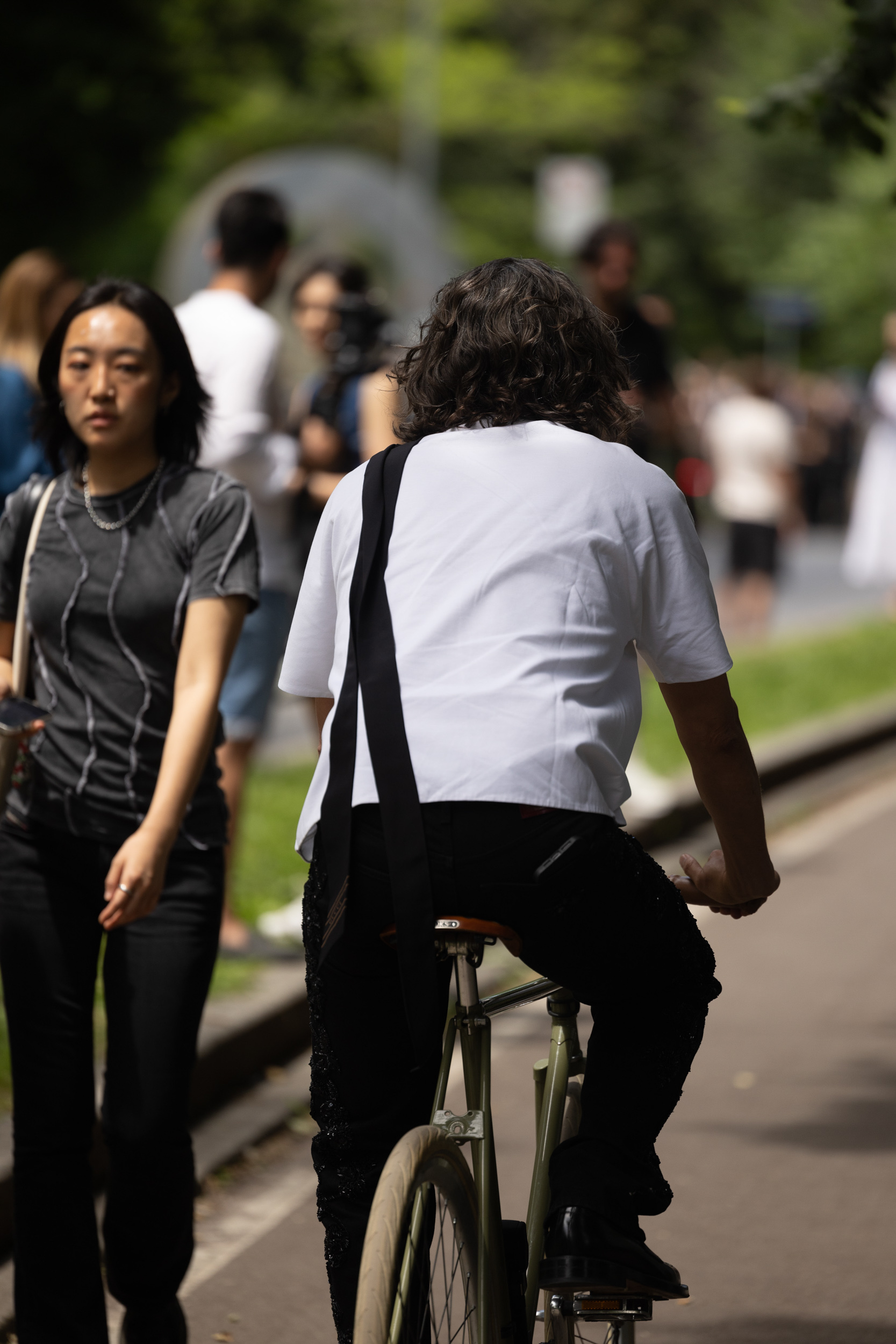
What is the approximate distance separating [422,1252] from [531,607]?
812mm

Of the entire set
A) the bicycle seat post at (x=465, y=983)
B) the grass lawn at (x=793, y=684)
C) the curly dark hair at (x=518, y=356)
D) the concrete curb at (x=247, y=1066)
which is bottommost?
the concrete curb at (x=247, y=1066)

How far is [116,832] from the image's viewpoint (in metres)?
3.42

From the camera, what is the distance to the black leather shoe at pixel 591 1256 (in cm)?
264

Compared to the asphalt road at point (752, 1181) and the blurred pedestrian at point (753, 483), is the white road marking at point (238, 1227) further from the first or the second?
the blurred pedestrian at point (753, 483)

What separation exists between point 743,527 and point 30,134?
1344cm

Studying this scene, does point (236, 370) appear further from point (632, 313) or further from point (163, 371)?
point (632, 313)

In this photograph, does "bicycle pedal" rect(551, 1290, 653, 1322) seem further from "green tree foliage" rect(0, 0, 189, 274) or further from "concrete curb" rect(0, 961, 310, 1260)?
"green tree foliage" rect(0, 0, 189, 274)

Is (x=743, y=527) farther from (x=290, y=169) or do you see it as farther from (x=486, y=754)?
(x=486, y=754)

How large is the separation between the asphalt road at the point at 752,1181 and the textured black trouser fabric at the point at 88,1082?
0.65 meters

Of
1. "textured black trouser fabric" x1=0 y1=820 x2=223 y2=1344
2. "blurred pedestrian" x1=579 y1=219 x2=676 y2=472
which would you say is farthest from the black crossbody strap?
"blurred pedestrian" x1=579 y1=219 x2=676 y2=472

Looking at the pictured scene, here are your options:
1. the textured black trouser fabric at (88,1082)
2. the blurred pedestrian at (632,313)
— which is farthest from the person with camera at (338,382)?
the textured black trouser fabric at (88,1082)

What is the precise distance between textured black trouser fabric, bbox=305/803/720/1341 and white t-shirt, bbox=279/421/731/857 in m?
0.06

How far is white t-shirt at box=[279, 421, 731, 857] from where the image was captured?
8.43 ft

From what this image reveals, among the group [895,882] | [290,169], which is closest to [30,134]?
[290,169]
